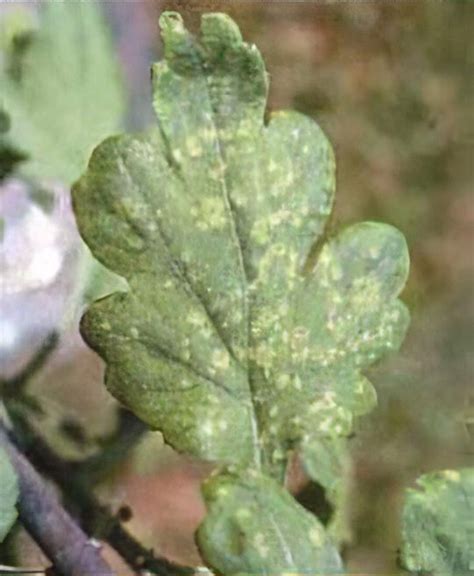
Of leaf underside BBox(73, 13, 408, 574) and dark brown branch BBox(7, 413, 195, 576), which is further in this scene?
dark brown branch BBox(7, 413, 195, 576)

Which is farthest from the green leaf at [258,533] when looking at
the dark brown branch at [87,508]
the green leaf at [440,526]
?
the dark brown branch at [87,508]

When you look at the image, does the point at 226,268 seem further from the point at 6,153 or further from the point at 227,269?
the point at 6,153

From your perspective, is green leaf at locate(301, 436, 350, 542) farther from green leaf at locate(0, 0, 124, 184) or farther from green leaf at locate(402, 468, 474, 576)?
green leaf at locate(0, 0, 124, 184)

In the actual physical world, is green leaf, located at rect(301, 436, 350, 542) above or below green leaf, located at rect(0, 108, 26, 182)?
below

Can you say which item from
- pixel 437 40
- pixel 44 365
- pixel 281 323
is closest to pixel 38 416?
pixel 44 365

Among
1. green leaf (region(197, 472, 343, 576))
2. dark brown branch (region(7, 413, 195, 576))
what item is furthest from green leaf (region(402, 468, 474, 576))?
dark brown branch (region(7, 413, 195, 576))

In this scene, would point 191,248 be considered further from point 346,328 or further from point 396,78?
point 396,78

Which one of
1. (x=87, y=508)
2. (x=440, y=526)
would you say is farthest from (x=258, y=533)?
(x=87, y=508)
